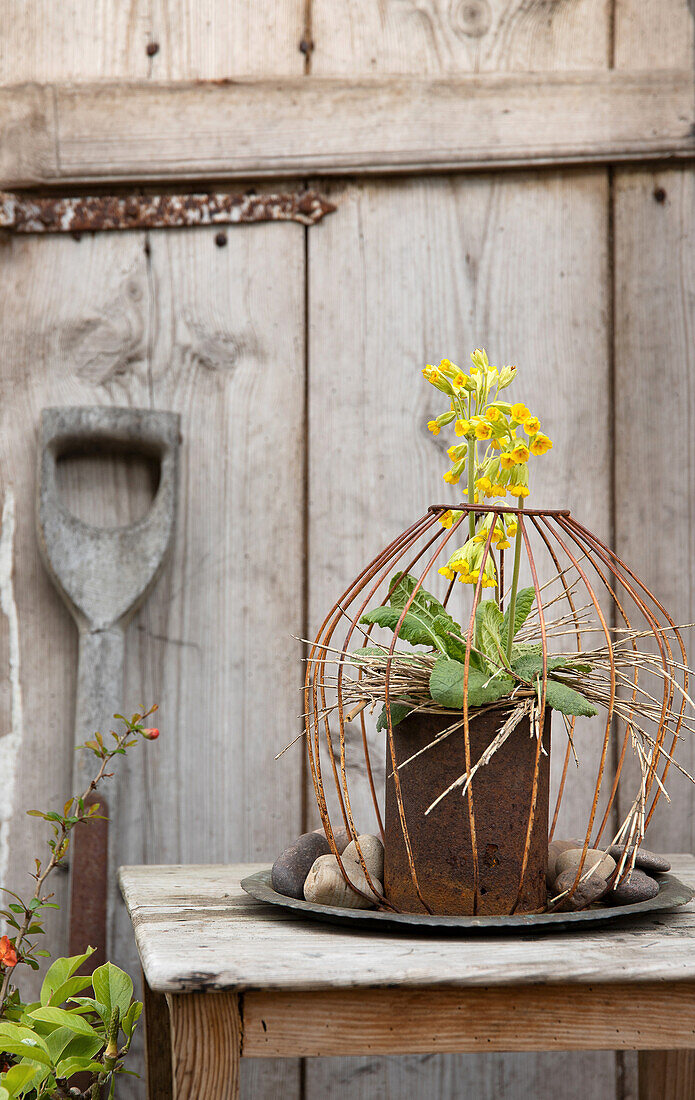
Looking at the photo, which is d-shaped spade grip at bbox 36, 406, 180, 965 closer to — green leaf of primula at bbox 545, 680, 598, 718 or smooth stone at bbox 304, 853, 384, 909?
smooth stone at bbox 304, 853, 384, 909

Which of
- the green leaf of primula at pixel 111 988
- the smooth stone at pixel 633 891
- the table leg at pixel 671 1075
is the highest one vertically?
the smooth stone at pixel 633 891

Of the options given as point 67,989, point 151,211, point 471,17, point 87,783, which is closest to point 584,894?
point 67,989

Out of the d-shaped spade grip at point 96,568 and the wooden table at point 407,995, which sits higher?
the d-shaped spade grip at point 96,568

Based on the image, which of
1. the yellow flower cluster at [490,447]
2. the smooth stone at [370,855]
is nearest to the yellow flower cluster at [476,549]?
the yellow flower cluster at [490,447]

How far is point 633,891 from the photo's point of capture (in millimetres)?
901

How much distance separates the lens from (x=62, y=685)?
1.39m

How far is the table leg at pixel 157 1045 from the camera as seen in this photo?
1.06 m

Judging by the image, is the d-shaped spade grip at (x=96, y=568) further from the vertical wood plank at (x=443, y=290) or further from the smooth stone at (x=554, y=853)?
the smooth stone at (x=554, y=853)

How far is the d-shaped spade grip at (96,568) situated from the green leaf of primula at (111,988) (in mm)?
335

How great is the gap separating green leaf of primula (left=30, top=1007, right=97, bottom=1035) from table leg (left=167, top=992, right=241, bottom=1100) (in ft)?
0.58

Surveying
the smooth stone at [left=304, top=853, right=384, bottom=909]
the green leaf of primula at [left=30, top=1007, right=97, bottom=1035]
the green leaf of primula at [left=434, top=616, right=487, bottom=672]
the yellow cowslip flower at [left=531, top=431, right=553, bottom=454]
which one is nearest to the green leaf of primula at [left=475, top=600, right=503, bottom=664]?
the green leaf of primula at [left=434, top=616, right=487, bottom=672]

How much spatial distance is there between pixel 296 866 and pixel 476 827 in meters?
0.20

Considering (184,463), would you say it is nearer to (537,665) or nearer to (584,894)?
(537,665)

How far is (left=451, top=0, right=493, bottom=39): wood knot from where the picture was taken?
1461mm
